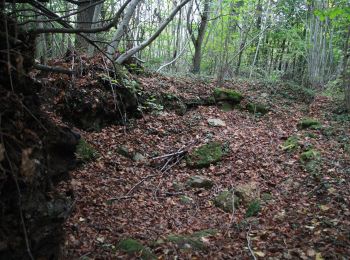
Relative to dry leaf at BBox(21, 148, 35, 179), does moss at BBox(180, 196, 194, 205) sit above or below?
below

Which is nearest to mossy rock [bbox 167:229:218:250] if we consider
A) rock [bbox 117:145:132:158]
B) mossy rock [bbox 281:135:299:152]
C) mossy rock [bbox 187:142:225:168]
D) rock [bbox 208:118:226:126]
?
mossy rock [bbox 187:142:225:168]

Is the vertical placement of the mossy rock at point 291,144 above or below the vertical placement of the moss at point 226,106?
below

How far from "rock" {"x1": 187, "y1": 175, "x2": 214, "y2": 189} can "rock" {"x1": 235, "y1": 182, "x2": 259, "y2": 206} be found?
552 millimetres

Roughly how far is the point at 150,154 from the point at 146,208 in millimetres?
1923

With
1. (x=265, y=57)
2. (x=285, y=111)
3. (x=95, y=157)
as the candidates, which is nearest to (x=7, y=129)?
(x=95, y=157)

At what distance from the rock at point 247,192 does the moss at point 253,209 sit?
14cm

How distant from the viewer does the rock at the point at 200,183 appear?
6090 mm

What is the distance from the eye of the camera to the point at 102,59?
7.83 meters

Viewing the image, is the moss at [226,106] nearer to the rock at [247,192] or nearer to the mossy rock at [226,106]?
the mossy rock at [226,106]

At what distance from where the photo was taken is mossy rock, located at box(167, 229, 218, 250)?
13.8 ft

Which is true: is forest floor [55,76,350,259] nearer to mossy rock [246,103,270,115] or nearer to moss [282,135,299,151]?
moss [282,135,299,151]

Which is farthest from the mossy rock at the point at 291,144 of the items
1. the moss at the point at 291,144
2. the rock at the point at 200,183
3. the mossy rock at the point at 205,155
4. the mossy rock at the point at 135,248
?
the mossy rock at the point at 135,248

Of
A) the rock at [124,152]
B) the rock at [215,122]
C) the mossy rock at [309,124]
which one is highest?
the mossy rock at [309,124]

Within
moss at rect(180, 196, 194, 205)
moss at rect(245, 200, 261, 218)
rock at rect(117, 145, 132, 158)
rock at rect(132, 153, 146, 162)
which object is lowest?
moss at rect(180, 196, 194, 205)
